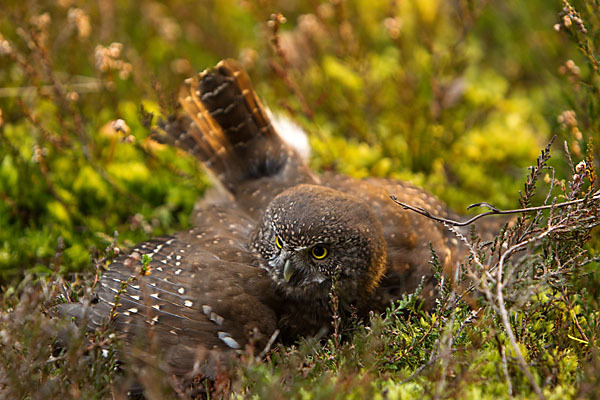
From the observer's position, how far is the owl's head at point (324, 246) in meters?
3.21

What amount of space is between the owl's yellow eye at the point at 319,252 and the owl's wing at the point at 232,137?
938mm

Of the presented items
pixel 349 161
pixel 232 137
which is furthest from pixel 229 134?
pixel 349 161

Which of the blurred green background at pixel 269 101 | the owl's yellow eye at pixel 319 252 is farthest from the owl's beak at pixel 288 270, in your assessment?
the blurred green background at pixel 269 101

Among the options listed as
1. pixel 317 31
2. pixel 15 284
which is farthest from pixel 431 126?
pixel 15 284

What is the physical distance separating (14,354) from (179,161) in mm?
2826

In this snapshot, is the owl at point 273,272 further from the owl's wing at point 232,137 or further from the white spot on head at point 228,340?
the owl's wing at point 232,137

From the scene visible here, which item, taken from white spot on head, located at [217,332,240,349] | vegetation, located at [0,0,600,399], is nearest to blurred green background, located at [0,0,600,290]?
vegetation, located at [0,0,600,399]

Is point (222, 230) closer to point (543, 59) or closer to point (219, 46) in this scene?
point (219, 46)

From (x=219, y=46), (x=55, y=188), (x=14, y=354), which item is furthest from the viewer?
(x=219, y=46)

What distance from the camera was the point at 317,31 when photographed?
5.91m

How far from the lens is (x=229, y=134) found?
4176mm

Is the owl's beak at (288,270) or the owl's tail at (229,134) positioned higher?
the owl's tail at (229,134)

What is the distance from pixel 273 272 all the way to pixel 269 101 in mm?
2757

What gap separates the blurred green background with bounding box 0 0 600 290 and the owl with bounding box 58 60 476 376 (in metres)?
0.61
